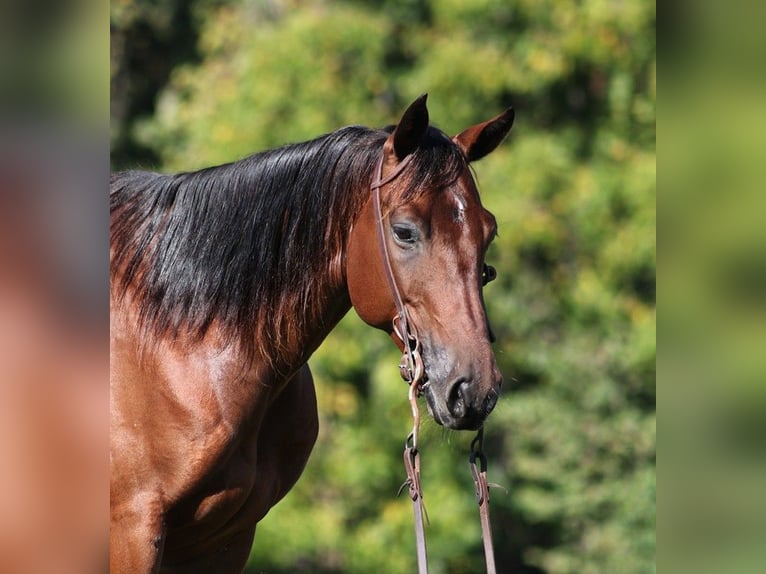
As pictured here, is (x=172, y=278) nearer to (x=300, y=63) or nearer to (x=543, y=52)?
(x=300, y=63)

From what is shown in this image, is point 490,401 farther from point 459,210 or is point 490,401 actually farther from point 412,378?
point 459,210

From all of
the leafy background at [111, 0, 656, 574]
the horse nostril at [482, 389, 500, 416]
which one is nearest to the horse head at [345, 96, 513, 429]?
the horse nostril at [482, 389, 500, 416]

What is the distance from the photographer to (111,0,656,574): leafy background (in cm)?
833

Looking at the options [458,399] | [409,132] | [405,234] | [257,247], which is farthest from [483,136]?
[458,399]

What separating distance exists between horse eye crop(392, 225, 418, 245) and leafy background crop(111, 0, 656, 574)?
5693 millimetres

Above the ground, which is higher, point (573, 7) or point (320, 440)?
point (573, 7)

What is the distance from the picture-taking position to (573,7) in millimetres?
9195

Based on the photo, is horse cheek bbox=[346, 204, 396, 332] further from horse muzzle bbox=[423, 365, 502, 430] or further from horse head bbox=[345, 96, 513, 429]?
horse muzzle bbox=[423, 365, 502, 430]

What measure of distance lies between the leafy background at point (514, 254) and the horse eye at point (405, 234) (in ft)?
18.7

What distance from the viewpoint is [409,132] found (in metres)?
2.49

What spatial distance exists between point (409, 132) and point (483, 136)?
0.29 m
